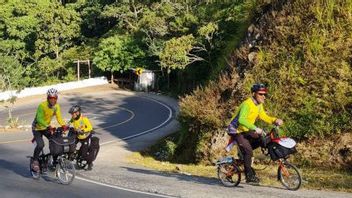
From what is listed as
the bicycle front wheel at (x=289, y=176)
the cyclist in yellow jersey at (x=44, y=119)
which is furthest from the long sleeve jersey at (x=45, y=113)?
the bicycle front wheel at (x=289, y=176)

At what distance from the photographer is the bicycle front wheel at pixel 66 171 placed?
479 inches

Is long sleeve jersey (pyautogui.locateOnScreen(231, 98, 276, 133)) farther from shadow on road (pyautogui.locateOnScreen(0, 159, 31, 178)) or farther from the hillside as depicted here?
shadow on road (pyautogui.locateOnScreen(0, 159, 31, 178))

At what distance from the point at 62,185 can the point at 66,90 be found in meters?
44.5

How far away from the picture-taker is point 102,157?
20297 millimetres

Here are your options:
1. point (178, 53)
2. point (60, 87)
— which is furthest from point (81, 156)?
point (60, 87)

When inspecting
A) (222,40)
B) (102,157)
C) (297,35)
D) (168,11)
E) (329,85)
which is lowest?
(102,157)

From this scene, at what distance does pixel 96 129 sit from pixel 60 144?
Result: 1966 cm

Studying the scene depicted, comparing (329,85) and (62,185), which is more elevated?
(329,85)

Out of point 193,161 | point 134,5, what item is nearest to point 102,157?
point 193,161

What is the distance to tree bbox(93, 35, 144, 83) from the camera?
5800cm

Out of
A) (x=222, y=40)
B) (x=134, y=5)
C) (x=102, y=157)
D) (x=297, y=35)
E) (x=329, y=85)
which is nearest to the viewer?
(x=329, y=85)

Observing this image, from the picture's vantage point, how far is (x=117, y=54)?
5797 centimetres

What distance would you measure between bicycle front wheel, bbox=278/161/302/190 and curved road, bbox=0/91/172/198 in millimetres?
2646

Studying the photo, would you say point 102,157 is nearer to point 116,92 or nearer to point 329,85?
point 329,85
